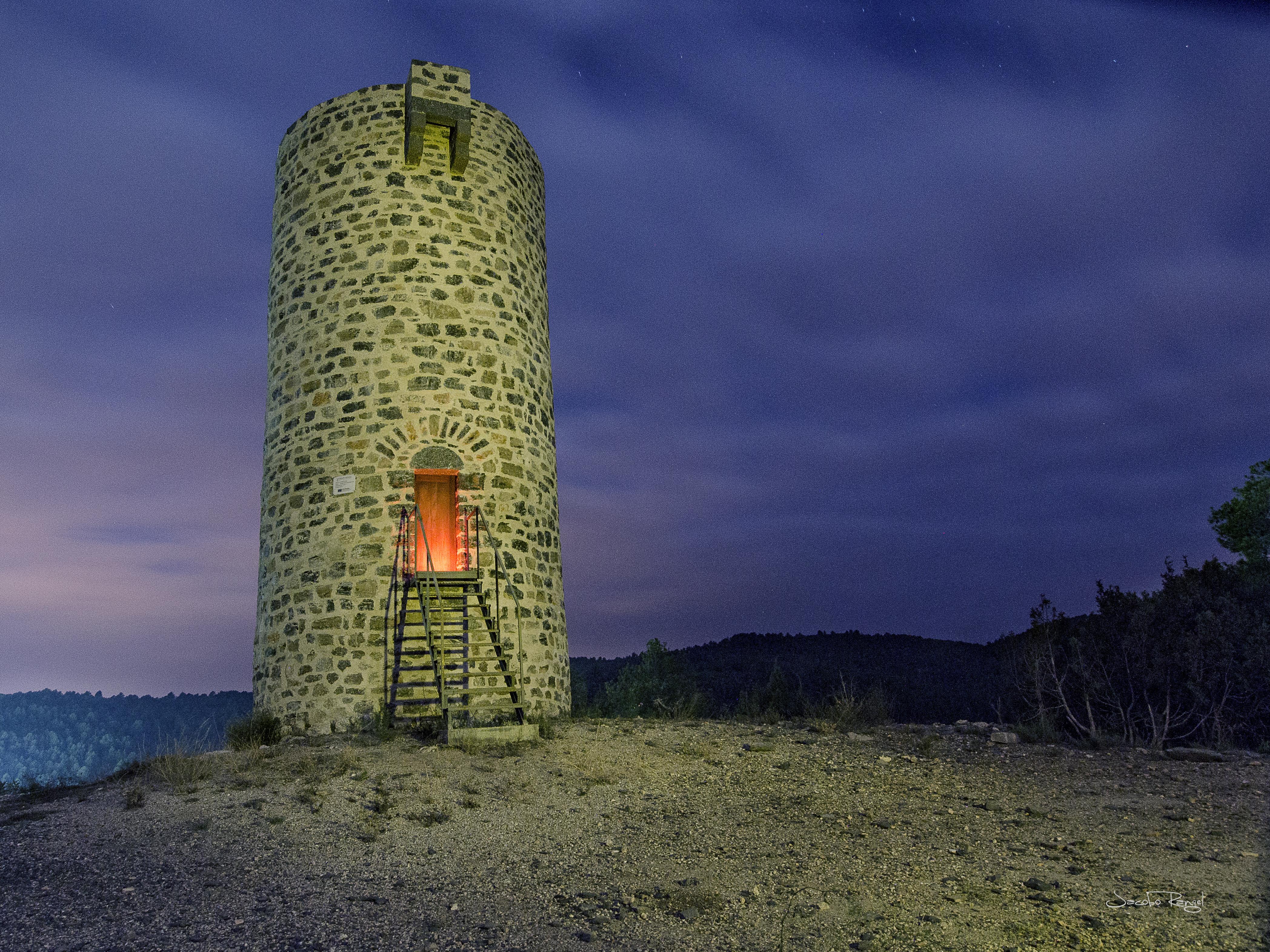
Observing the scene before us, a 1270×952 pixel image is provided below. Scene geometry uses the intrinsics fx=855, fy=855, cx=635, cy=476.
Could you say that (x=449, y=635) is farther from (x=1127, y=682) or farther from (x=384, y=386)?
(x=1127, y=682)

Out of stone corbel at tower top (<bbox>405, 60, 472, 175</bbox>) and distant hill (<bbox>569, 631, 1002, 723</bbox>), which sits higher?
stone corbel at tower top (<bbox>405, 60, 472, 175</bbox>)

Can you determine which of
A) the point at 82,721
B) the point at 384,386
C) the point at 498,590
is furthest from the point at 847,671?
the point at 82,721

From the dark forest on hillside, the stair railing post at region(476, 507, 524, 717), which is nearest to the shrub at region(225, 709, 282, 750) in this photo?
the stair railing post at region(476, 507, 524, 717)

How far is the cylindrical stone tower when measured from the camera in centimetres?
Answer: 1209

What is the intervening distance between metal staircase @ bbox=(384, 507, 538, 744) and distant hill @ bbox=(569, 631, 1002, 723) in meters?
3.26

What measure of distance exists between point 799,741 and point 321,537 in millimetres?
7171

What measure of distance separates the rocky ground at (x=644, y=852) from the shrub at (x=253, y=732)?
4.03 feet

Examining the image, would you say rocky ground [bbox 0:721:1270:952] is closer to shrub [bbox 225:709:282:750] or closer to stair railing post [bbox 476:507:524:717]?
shrub [bbox 225:709:282:750]

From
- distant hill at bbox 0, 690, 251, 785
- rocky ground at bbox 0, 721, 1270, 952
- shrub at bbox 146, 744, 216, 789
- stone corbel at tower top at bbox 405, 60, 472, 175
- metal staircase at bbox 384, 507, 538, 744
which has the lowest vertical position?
distant hill at bbox 0, 690, 251, 785

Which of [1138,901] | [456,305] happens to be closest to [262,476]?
[456,305]

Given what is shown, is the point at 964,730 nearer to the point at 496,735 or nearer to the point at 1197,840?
the point at 1197,840

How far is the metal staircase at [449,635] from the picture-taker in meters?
11.2
